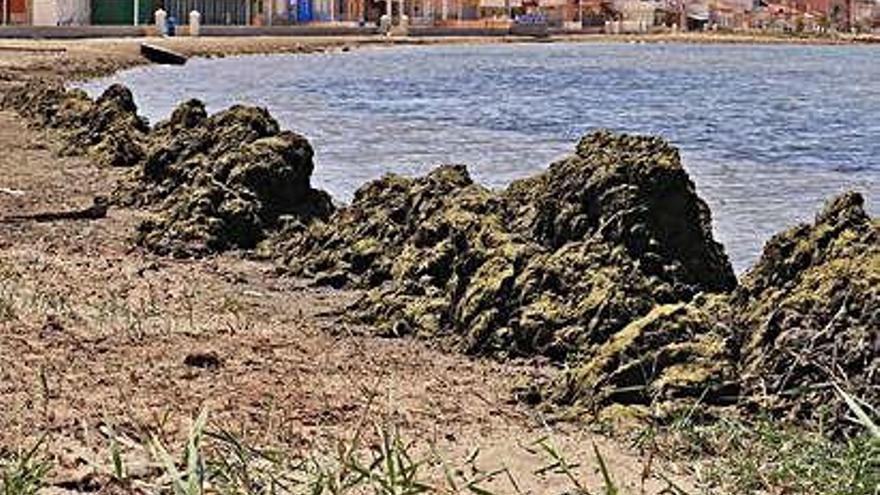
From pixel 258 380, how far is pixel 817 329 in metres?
2.85

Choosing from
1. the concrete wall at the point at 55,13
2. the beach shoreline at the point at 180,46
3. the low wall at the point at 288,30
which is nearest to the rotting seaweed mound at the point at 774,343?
the beach shoreline at the point at 180,46

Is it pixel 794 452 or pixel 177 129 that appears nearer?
pixel 794 452

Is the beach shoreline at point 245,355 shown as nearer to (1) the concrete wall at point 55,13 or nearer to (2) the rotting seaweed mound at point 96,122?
(2) the rotting seaweed mound at point 96,122

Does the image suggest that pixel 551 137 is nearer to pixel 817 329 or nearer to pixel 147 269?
pixel 147 269

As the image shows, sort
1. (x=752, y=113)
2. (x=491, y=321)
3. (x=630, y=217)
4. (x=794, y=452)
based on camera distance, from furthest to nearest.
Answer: (x=752, y=113), (x=630, y=217), (x=491, y=321), (x=794, y=452)

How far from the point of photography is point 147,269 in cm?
1228

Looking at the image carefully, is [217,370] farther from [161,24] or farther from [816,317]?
[161,24]

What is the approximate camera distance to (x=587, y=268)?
10039 millimetres

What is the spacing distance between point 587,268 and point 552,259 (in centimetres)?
27

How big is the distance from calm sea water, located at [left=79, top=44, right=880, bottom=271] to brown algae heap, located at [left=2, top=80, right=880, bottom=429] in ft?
11.6

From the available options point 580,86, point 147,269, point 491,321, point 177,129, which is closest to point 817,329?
point 491,321

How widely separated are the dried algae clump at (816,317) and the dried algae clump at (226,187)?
20.1ft

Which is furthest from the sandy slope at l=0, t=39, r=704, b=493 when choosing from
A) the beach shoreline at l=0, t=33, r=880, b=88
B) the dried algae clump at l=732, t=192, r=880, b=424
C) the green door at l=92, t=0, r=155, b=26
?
the green door at l=92, t=0, r=155, b=26

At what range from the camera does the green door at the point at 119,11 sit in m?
100
